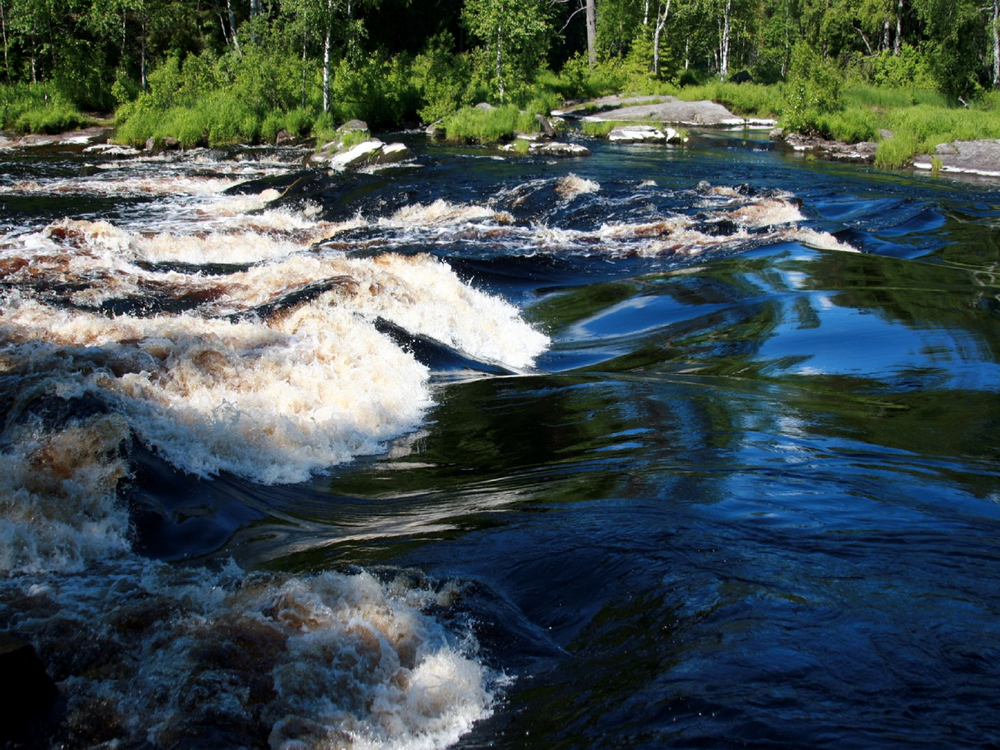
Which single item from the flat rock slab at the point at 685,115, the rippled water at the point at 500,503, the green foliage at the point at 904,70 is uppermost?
the green foliage at the point at 904,70

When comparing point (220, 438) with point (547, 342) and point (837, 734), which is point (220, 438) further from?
point (547, 342)

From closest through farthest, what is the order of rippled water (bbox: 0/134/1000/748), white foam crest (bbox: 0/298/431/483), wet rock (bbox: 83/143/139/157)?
rippled water (bbox: 0/134/1000/748) → white foam crest (bbox: 0/298/431/483) → wet rock (bbox: 83/143/139/157)

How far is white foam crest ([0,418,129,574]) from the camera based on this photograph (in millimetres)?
4281

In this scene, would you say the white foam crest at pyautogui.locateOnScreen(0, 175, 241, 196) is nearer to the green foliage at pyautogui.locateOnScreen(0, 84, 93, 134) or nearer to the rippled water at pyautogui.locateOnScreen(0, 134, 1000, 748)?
the rippled water at pyautogui.locateOnScreen(0, 134, 1000, 748)

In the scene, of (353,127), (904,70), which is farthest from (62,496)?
(904,70)

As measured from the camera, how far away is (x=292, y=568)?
14.6 feet

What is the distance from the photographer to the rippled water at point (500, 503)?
329 cm

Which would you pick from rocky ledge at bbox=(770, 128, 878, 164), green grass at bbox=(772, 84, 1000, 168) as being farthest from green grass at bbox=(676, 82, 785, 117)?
rocky ledge at bbox=(770, 128, 878, 164)

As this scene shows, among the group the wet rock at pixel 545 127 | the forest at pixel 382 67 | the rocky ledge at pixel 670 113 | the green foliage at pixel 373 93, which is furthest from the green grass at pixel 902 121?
the green foliage at pixel 373 93

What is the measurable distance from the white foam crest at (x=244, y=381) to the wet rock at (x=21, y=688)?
94.8 inches

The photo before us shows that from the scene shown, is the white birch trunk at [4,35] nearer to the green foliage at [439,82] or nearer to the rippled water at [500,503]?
the green foliage at [439,82]

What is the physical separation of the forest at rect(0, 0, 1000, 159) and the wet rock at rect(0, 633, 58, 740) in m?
29.1

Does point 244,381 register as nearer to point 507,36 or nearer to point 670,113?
point 507,36

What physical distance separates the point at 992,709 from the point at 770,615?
914 mm
